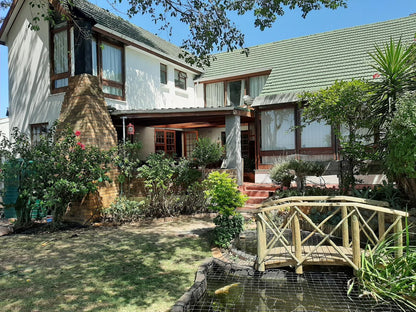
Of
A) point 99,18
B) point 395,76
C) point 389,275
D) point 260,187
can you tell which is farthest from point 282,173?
point 99,18

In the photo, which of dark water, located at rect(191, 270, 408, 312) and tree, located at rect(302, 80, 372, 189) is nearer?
dark water, located at rect(191, 270, 408, 312)

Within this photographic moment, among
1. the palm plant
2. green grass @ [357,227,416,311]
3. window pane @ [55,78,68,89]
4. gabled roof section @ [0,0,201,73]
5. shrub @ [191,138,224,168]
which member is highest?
gabled roof section @ [0,0,201,73]

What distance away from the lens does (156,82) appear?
14828 mm

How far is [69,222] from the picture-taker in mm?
9430

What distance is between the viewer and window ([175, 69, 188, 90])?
1680 centimetres

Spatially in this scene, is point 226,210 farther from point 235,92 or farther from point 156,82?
point 235,92

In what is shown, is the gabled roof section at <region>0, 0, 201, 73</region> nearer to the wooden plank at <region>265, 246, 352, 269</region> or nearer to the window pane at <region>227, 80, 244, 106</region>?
the window pane at <region>227, 80, 244, 106</region>

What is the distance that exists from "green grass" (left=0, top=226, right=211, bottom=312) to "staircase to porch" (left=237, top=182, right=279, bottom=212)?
4.08 metres

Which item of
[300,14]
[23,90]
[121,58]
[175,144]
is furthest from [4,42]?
[300,14]

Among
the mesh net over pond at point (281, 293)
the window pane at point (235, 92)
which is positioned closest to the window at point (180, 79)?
the window pane at point (235, 92)

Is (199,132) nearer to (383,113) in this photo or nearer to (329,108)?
(329,108)

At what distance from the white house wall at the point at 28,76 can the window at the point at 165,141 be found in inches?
213

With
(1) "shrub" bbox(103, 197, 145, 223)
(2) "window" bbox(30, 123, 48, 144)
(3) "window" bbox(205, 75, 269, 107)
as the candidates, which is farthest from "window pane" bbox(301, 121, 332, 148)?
(2) "window" bbox(30, 123, 48, 144)

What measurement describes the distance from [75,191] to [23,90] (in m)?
7.83
